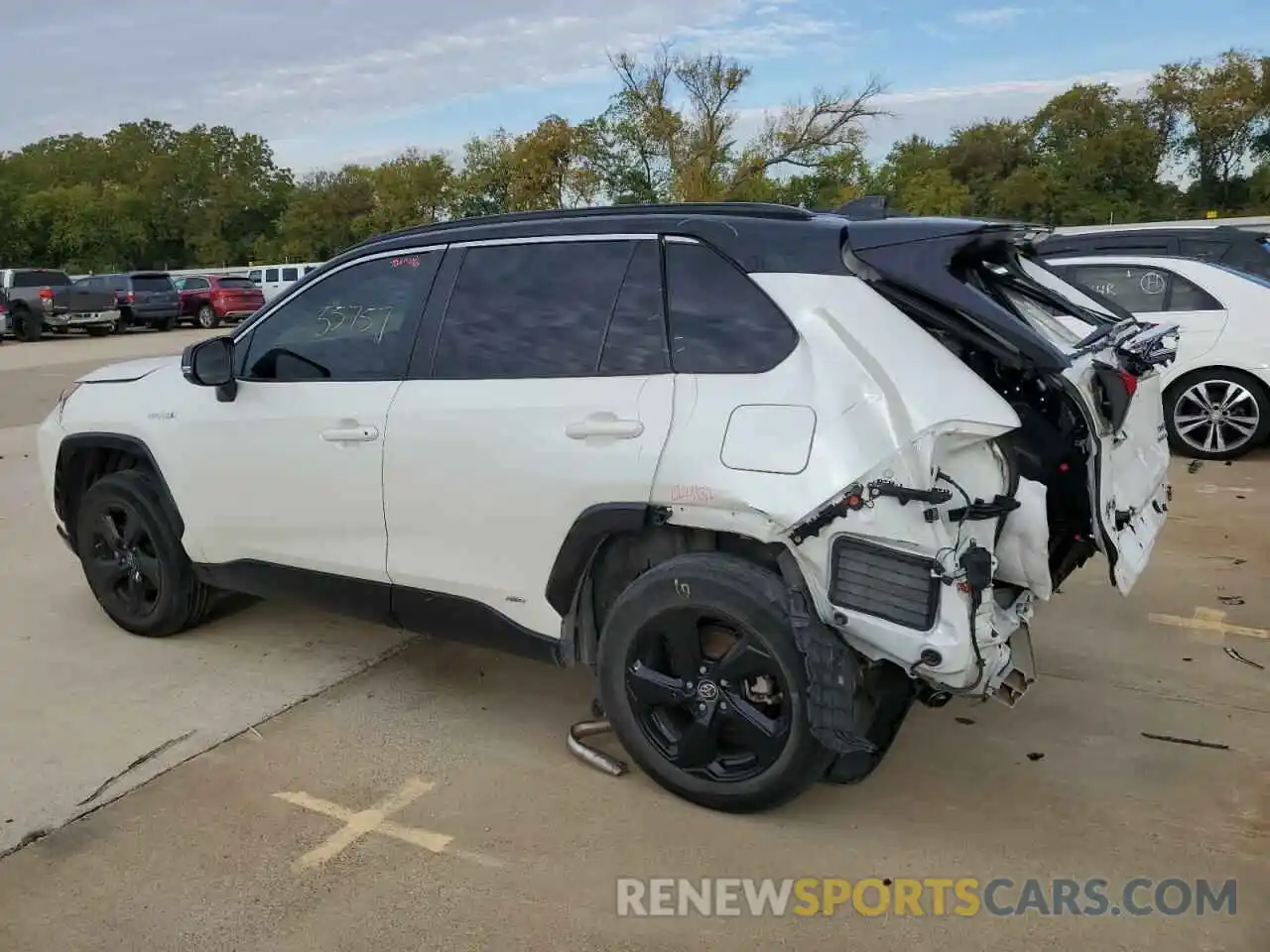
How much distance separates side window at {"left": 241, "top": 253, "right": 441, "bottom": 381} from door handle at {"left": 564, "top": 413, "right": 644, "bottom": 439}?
33.5 inches

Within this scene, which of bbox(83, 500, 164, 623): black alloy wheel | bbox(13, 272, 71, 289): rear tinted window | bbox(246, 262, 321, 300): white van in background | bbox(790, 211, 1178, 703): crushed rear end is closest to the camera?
bbox(790, 211, 1178, 703): crushed rear end

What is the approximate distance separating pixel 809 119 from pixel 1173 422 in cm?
3767

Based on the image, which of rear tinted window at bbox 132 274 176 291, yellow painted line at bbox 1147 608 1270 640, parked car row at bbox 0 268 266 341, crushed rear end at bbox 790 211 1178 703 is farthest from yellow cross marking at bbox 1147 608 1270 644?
rear tinted window at bbox 132 274 176 291

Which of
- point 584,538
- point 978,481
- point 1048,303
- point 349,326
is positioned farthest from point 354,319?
point 1048,303

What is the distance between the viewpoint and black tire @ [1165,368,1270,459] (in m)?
8.26

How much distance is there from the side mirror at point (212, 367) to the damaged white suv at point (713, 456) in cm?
1

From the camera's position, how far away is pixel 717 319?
323 centimetres

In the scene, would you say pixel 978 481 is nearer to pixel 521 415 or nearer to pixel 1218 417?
pixel 521 415

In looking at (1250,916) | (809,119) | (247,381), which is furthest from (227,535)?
(809,119)

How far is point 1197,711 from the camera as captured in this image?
4016 millimetres

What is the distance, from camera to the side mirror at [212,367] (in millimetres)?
4168

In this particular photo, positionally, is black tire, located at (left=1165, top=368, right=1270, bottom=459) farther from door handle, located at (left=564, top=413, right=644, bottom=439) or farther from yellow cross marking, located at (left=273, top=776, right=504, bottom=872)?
yellow cross marking, located at (left=273, top=776, right=504, bottom=872)

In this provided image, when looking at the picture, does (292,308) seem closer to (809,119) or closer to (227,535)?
(227,535)

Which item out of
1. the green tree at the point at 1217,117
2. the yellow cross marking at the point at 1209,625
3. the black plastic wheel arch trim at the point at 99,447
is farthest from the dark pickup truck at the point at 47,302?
the green tree at the point at 1217,117
